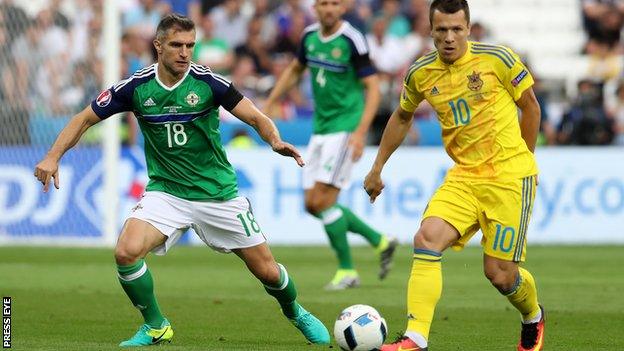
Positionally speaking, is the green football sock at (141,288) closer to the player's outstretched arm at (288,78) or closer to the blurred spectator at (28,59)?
the player's outstretched arm at (288,78)

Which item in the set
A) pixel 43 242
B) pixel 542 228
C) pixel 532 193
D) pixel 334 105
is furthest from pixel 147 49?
pixel 532 193

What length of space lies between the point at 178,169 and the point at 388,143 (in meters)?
1.35

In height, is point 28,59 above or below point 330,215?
above

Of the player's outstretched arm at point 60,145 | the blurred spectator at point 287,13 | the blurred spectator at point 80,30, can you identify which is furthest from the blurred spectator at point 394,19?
the player's outstretched arm at point 60,145

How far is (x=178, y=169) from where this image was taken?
8.34 metres

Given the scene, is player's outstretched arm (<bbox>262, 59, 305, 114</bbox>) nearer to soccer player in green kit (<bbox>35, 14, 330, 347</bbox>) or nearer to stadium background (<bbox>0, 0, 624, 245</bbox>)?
soccer player in green kit (<bbox>35, 14, 330, 347</bbox>)

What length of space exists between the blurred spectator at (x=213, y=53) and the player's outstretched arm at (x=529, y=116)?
519 inches

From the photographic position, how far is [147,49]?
20.8 m

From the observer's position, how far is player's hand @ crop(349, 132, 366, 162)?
494 inches

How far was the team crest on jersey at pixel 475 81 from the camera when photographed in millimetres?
7703

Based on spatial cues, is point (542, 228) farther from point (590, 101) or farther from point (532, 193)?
point (532, 193)

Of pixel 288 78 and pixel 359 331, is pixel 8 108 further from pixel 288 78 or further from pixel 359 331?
pixel 359 331

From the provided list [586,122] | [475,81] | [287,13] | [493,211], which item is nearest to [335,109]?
[475,81]

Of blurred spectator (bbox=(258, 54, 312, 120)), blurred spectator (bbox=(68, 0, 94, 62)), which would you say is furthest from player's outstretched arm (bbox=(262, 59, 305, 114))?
blurred spectator (bbox=(258, 54, 312, 120))
